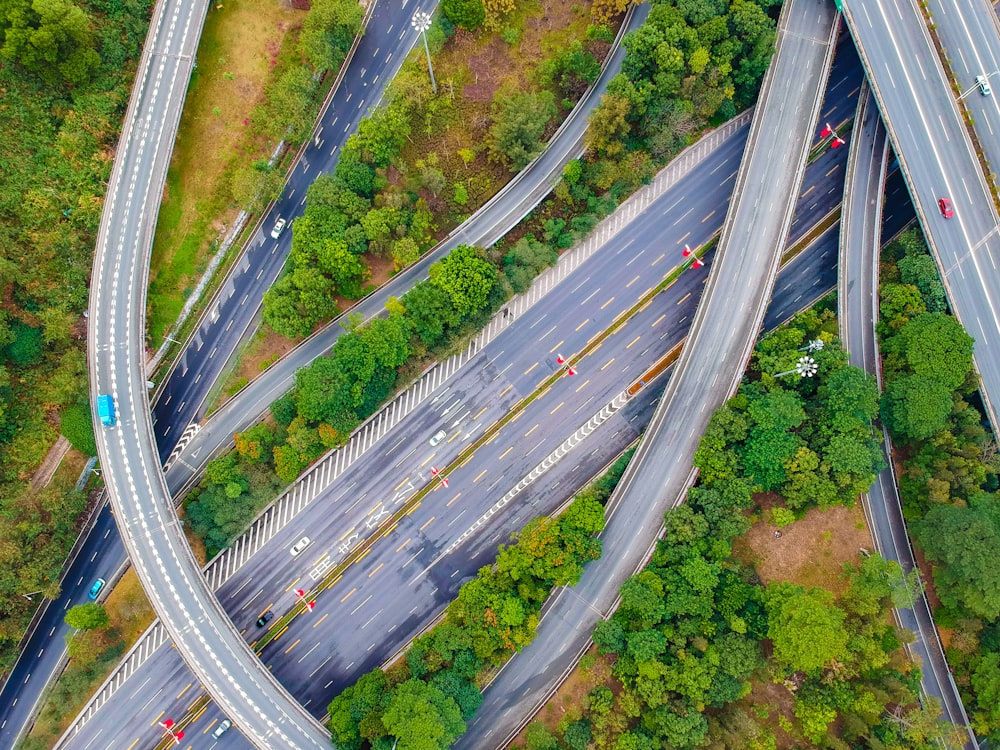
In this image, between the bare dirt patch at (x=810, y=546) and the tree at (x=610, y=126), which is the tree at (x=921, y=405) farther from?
the tree at (x=610, y=126)

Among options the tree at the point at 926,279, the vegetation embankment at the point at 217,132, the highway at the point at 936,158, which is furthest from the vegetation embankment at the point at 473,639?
the vegetation embankment at the point at 217,132

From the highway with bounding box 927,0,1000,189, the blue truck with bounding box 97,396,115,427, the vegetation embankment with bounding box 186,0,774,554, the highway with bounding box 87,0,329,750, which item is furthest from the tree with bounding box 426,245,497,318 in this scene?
the highway with bounding box 927,0,1000,189

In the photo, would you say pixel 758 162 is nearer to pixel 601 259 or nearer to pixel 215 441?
pixel 601 259

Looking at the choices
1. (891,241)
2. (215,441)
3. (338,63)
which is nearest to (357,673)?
(215,441)

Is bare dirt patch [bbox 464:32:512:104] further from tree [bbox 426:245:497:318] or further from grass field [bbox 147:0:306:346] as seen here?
grass field [bbox 147:0:306:346]

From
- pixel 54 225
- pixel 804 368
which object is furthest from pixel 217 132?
pixel 804 368
